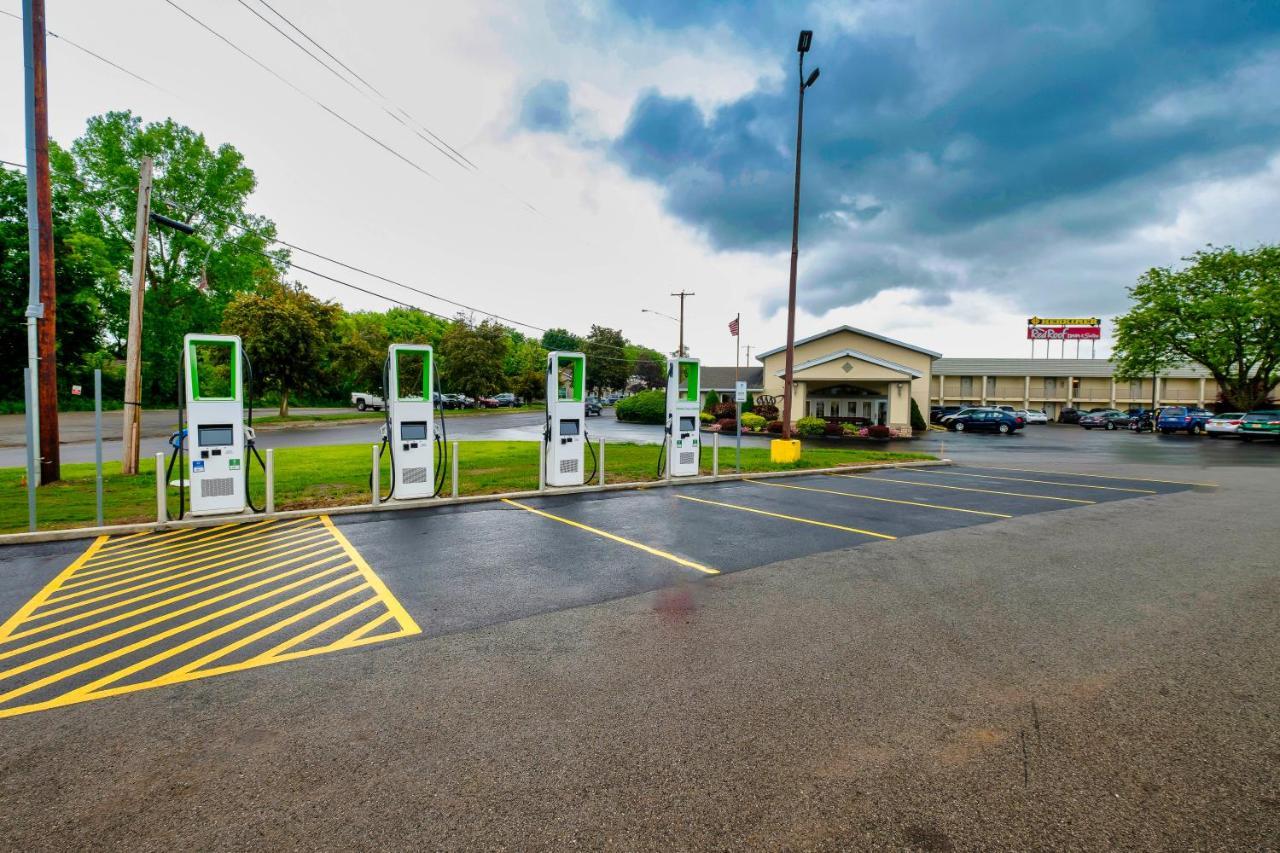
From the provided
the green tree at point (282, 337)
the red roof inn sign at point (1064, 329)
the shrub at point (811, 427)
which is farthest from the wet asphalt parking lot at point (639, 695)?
the red roof inn sign at point (1064, 329)

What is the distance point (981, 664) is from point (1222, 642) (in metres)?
2.06

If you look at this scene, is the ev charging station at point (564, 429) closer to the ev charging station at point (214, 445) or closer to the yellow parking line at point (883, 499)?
the yellow parking line at point (883, 499)

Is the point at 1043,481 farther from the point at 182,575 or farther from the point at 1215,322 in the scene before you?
the point at 1215,322

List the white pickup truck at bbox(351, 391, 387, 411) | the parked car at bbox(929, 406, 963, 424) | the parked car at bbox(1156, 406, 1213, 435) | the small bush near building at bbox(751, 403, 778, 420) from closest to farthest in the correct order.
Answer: the small bush near building at bbox(751, 403, 778, 420)
the parked car at bbox(1156, 406, 1213, 435)
the parked car at bbox(929, 406, 963, 424)
the white pickup truck at bbox(351, 391, 387, 411)

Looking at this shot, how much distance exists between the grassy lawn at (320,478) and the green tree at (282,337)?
15.0m

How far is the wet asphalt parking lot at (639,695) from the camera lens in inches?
97.7

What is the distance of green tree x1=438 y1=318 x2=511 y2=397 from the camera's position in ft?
168

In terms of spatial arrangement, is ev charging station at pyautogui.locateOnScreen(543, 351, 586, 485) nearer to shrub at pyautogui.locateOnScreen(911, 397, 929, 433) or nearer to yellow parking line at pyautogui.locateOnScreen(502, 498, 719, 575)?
yellow parking line at pyautogui.locateOnScreen(502, 498, 719, 575)

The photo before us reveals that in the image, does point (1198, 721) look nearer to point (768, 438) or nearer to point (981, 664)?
point (981, 664)

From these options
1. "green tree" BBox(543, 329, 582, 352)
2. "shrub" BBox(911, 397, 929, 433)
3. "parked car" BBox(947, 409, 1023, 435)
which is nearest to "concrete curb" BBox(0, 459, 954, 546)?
"shrub" BBox(911, 397, 929, 433)

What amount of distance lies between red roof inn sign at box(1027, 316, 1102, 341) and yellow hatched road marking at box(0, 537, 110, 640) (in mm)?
78288

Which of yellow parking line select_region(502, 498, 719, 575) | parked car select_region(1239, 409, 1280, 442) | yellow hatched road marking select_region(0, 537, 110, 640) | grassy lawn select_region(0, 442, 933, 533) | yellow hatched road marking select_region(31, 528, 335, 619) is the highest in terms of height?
parked car select_region(1239, 409, 1280, 442)

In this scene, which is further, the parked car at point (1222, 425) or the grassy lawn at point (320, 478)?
the parked car at point (1222, 425)

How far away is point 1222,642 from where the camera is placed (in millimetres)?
4316
